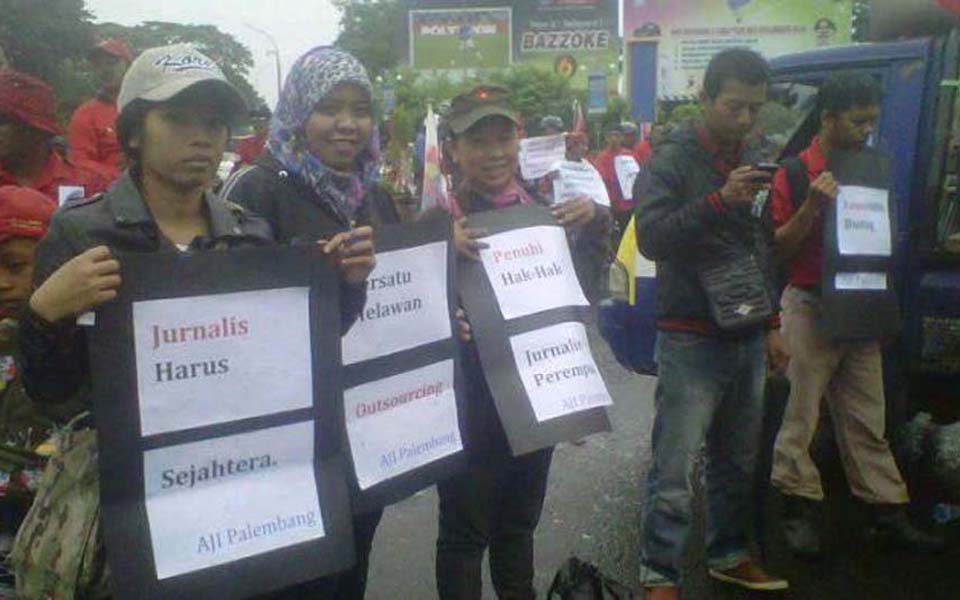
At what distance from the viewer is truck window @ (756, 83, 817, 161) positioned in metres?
4.87

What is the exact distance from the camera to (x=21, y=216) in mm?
2619

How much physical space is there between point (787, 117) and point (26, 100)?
3.29 metres

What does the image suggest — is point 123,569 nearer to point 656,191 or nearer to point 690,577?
point 656,191

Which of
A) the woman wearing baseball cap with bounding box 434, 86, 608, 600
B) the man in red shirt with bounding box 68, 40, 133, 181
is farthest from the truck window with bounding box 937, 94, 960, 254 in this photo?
the man in red shirt with bounding box 68, 40, 133, 181

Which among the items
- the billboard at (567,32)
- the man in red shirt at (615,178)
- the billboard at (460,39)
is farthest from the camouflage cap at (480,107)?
the billboard at (567,32)

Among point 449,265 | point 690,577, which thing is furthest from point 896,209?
point 449,265

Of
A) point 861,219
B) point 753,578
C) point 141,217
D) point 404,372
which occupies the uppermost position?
point 141,217

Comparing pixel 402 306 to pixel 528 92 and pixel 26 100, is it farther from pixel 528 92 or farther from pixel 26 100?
pixel 528 92

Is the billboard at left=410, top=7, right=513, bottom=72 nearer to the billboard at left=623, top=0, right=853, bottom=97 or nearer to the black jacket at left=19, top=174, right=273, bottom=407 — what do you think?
the billboard at left=623, top=0, right=853, bottom=97

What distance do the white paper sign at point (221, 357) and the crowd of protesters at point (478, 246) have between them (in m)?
0.13

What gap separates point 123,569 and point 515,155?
172 cm

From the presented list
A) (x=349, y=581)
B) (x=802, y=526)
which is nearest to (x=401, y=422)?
(x=349, y=581)

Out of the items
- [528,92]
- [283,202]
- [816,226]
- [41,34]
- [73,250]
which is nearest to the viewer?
[73,250]

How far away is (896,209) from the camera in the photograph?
452 centimetres
